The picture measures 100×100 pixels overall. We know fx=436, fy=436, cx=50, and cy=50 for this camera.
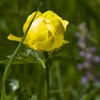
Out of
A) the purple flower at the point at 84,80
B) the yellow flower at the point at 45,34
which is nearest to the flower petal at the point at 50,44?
the yellow flower at the point at 45,34

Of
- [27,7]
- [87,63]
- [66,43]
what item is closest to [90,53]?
[87,63]

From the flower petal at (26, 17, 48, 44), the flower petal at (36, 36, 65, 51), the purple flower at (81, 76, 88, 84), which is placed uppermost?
the flower petal at (26, 17, 48, 44)

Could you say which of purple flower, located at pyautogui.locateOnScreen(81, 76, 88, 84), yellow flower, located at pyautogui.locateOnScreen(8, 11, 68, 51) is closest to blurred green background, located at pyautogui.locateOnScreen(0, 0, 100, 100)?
purple flower, located at pyautogui.locateOnScreen(81, 76, 88, 84)

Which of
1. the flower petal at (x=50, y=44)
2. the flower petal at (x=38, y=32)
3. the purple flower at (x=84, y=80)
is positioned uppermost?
the flower petal at (x=38, y=32)

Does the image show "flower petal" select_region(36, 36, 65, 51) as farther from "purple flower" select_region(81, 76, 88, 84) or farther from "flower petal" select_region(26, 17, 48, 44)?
"purple flower" select_region(81, 76, 88, 84)

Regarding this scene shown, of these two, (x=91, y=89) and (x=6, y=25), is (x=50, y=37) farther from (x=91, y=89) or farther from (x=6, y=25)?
(x=6, y=25)

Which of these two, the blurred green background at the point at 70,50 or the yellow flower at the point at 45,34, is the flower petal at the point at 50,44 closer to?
the yellow flower at the point at 45,34

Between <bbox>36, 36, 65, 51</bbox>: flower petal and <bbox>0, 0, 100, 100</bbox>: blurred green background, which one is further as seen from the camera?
<bbox>0, 0, 100, 100</bbox>: blurred green background

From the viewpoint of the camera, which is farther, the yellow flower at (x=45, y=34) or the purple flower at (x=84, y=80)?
the purple flower at (x=84, y=80)

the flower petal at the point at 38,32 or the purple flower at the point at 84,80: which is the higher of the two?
the flower petal at the point at 38,32
